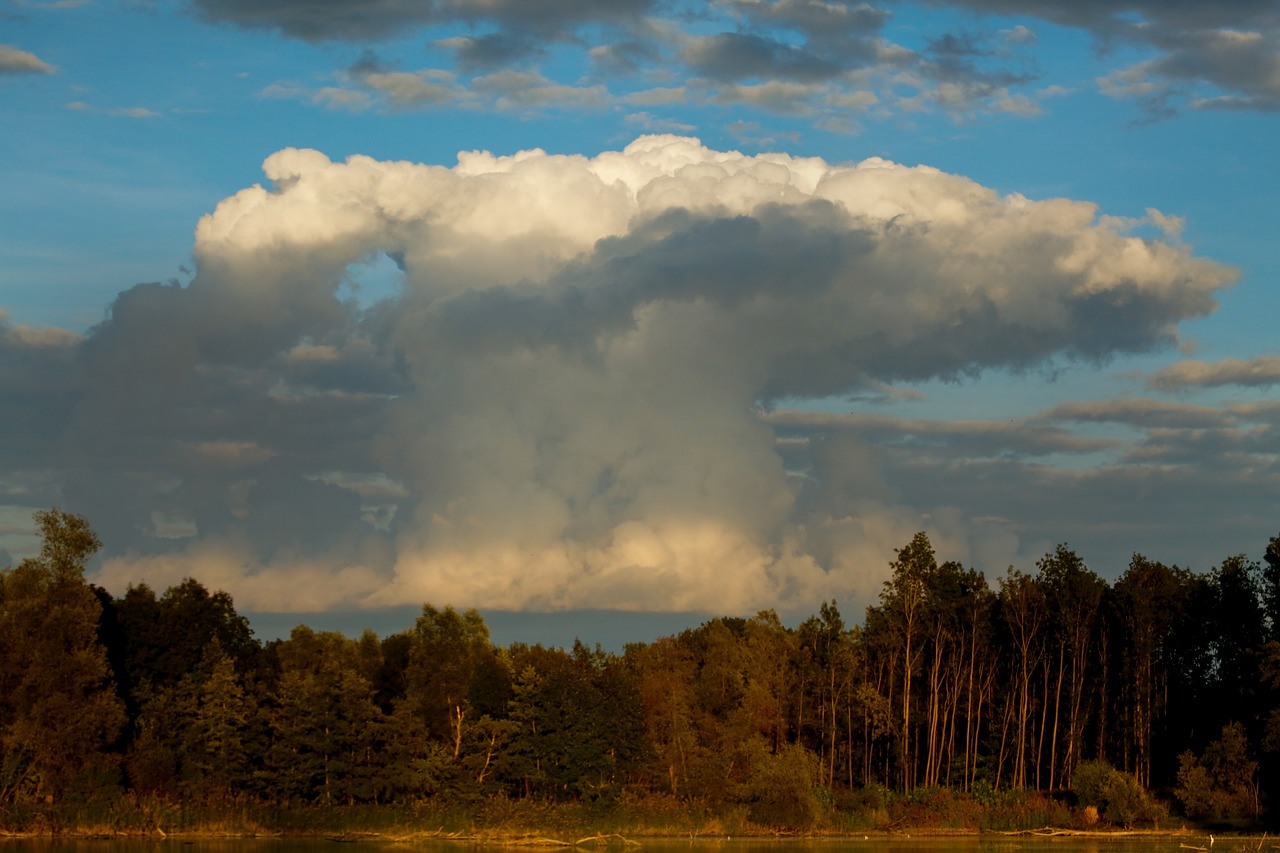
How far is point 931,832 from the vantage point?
86.4m

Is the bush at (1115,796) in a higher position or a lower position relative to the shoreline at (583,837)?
higher

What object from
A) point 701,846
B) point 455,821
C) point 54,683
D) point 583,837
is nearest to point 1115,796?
point 701,846

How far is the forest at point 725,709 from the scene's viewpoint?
80625 mm

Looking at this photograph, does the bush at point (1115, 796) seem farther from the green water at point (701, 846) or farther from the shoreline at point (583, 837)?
the green water at point (701, 846)

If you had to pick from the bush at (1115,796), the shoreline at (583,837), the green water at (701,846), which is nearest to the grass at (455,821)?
the shoreline at (583,837)

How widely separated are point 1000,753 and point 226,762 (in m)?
51.9

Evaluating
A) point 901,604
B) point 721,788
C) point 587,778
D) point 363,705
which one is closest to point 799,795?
point 721,788

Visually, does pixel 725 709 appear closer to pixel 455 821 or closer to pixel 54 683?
pixel 455 821

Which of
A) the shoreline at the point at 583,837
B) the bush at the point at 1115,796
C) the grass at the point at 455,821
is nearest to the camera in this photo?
the shoreline at the point at 583,837

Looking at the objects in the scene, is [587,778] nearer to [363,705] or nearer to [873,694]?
[363,705]

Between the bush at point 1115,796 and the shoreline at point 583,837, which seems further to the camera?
the bush at point 1115,796

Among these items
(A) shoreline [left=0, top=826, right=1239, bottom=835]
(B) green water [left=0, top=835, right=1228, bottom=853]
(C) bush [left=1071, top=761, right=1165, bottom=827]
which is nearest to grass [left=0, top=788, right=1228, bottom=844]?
(A) shoreline [left=0, top=826, right=1239, bottom=835]

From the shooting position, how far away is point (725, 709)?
106 meters

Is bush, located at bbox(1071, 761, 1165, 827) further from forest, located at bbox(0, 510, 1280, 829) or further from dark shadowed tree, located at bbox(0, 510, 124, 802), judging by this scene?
dark shadowed tree, located at bbox(0, 510, 124, 802)
